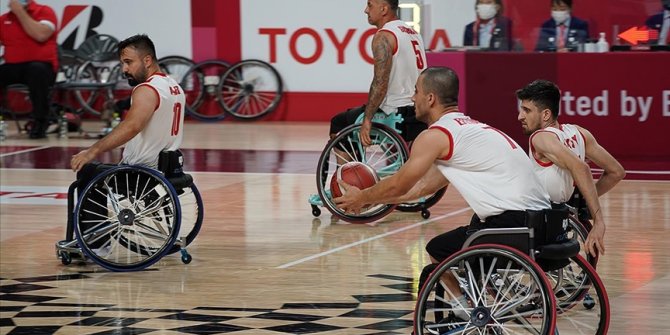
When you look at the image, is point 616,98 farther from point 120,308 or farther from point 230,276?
point 120,308

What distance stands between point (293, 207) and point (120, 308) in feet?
12.7

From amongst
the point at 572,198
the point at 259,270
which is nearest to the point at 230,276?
the point at 259,270

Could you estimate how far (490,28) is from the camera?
14.2 meters

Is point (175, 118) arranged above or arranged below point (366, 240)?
above

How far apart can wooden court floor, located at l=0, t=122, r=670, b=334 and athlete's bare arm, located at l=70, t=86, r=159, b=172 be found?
0.80 m

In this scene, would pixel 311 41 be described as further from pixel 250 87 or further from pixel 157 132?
pixel 157 132

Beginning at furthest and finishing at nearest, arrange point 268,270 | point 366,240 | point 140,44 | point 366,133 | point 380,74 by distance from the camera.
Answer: point 380,74 → point 366,133 → point 366,240 → point 140,44 → point 268,270

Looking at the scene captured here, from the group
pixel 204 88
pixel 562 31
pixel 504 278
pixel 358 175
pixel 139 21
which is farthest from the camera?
pixel 139 21

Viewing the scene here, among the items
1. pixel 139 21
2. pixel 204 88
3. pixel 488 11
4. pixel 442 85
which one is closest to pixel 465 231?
pixel 442 85

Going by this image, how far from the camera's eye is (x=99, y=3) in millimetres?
19438

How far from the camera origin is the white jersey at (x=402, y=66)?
10.5 metres

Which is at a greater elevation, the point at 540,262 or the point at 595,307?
the point at 540,262

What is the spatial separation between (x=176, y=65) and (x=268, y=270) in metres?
10.4

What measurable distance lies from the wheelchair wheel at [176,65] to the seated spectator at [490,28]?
576 centimetres
